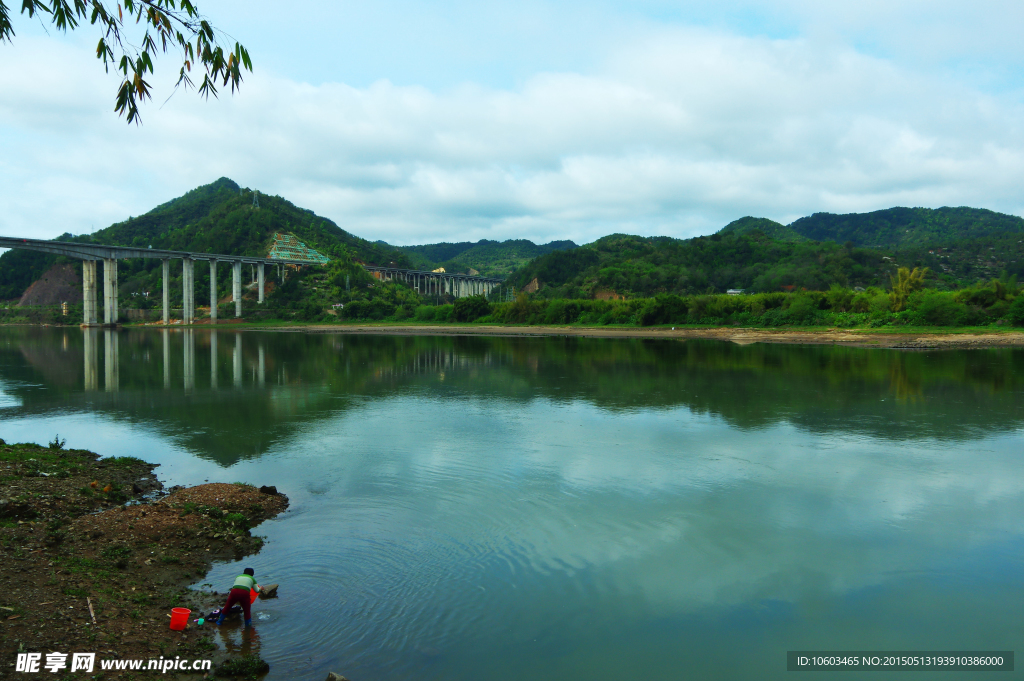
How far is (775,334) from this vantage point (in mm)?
72375

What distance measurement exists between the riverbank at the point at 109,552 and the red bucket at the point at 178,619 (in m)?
0.10

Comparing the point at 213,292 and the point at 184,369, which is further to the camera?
the point at 213,292

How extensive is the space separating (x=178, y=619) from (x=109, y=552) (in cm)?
267

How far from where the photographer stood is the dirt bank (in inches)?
2333

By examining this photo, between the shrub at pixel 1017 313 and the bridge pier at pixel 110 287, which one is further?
the bridge pier at pixel 110 287

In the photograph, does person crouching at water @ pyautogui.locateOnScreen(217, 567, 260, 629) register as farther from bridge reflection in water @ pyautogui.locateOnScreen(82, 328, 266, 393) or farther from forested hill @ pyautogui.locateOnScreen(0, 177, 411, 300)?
forested hill @ pyautogui.locateOnScreen(0, 177, 411, 300)

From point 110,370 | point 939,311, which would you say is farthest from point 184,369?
point 939,311

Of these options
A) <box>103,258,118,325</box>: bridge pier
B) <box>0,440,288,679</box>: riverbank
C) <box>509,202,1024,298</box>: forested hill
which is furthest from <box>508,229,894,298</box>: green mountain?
<box>0,440,288,679</box>: riverbank

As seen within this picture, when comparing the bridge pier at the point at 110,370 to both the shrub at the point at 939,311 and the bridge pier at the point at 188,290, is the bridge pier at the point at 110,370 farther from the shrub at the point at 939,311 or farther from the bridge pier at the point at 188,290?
the shrub at the point at 939,311

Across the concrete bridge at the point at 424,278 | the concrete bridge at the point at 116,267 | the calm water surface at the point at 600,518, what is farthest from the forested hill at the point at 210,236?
the calm water surface at the point at 600,518

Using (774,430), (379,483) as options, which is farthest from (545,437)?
(774,430)

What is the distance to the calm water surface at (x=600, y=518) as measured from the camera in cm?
788

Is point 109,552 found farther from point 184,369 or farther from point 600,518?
point 184,369

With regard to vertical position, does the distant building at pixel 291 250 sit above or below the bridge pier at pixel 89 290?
above
